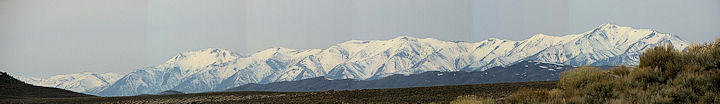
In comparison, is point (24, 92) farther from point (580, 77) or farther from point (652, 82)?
point (652, 82)

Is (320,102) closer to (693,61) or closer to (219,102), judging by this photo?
(219,102)

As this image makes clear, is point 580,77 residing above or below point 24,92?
above

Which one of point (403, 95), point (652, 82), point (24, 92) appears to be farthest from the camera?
point (24, 92)

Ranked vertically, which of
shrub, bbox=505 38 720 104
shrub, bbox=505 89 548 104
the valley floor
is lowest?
the valley floor

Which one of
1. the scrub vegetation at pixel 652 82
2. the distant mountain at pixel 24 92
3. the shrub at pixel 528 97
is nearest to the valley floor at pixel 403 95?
the scrub vegetation at pixel 652 82

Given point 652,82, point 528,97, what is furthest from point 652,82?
point 528,97

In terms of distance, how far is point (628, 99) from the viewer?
15812mm

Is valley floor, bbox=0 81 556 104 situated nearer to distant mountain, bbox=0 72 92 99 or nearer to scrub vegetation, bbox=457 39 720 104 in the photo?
scrub vegetation, bbox=457 39 720 104

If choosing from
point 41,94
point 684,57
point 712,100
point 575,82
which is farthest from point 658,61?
point 41,94

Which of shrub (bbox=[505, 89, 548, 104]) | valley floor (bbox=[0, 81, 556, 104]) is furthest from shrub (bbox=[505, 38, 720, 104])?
valley floor (bbox=[0, 81, 556, 104])

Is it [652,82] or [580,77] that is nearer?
[652,82]

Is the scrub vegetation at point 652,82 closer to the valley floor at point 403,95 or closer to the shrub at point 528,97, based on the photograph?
the shrub at point 528,97

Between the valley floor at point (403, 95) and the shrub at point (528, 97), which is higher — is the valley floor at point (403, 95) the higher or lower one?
the lower one

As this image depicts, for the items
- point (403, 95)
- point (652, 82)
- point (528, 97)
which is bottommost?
point (403, 95)
